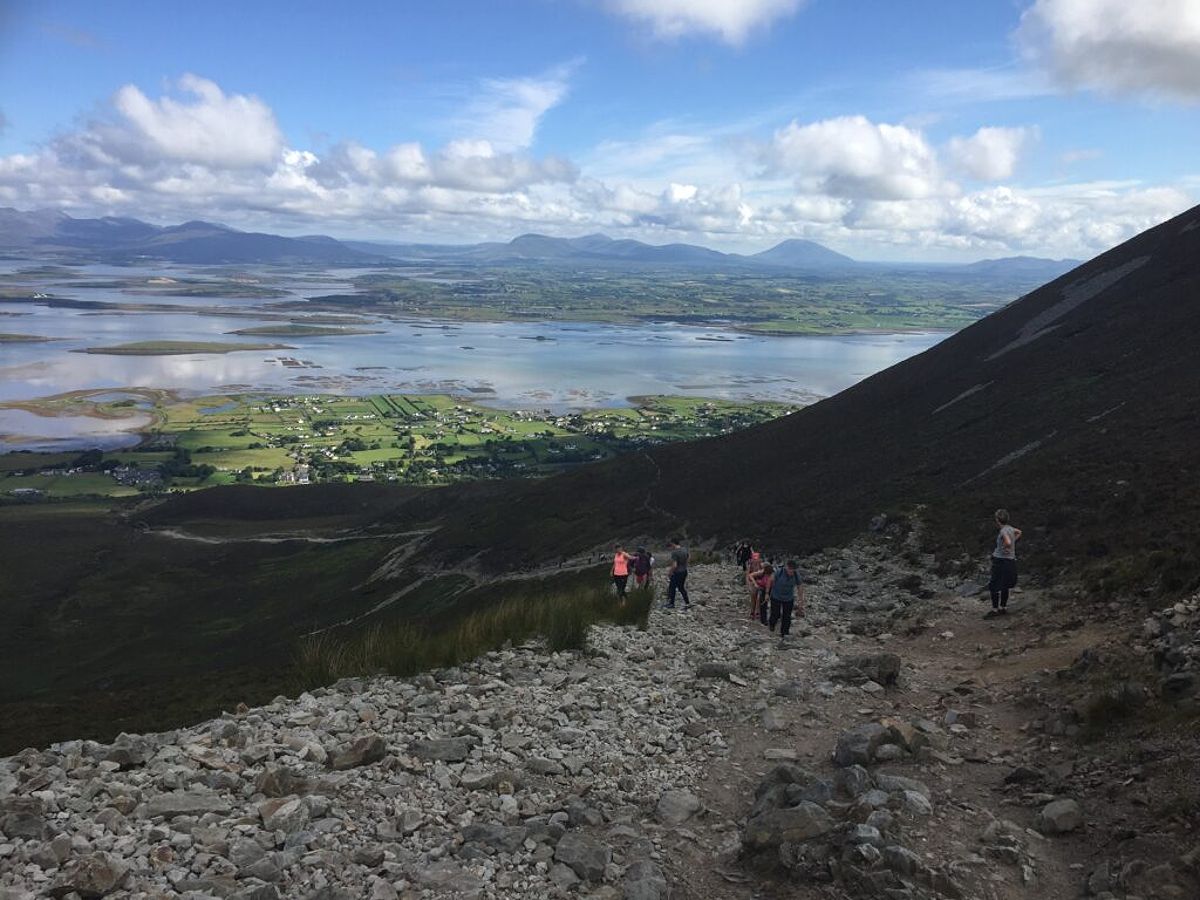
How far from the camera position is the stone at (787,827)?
707 centimetres

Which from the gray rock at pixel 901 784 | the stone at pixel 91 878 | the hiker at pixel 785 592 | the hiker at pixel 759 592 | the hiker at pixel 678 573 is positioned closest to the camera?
the stone at pixel 91 878

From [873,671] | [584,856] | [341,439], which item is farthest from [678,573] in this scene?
[341,439]

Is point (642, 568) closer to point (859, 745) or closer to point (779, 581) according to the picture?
point (779, 581)

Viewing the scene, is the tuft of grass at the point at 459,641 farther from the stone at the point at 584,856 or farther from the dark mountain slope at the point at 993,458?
the dark mountain slope at the point at 993,458

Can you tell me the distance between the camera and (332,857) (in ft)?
22.5

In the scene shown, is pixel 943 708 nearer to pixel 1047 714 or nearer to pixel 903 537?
pixel 1047 714

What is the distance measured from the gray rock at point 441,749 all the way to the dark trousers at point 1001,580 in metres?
11.9

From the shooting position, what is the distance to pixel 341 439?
13938 centimetres

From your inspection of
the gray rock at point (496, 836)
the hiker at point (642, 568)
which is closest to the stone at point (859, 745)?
the gray rock at point (496, 836)

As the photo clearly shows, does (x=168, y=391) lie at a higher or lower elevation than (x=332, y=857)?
lower

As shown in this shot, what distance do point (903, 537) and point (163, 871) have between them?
2276 centimetres

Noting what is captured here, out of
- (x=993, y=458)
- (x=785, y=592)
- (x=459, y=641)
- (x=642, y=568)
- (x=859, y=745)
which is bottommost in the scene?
(x=642, y=568)

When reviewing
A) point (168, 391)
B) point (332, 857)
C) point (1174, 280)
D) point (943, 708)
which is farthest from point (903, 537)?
point (168, 391)

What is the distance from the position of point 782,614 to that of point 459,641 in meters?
7.27
